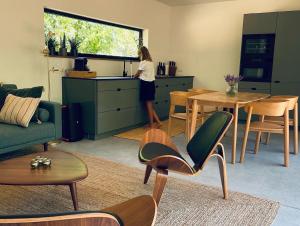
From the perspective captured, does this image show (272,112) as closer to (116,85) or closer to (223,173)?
(223,173)

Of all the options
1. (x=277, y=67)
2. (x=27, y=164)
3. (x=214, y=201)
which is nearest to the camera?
(x=27, y=164)

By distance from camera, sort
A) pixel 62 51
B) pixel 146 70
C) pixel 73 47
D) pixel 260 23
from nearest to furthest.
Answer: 1. pixel 62 51
2. pixel 73 47
3. pixel 146 70
4. pixel 260 23

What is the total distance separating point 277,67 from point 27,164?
14.9 ft

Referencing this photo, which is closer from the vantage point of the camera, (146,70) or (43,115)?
(43,115)

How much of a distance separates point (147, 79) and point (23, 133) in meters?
2.30

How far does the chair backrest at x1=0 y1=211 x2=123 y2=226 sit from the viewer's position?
712mm

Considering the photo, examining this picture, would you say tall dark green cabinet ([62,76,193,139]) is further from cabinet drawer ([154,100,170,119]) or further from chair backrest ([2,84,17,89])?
chair backrest ([2,84,17,89])

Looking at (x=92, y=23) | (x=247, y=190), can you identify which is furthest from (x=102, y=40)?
(x=247, y=190)

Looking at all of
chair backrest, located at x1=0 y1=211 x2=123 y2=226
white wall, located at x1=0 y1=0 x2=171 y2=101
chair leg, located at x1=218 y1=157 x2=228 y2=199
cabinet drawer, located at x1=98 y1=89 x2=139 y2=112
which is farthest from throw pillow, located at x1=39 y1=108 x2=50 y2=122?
chair backrest, located at x1=0 y1=211 x2=123 y2=226

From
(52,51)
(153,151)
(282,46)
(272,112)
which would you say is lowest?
(153,151)

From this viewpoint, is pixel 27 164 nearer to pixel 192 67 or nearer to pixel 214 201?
pixel 214 201

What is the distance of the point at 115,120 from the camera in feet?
14.4

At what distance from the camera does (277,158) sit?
350 cm

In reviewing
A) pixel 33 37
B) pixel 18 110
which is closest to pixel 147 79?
pixel 33 37
